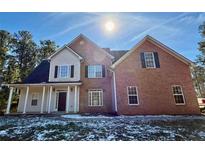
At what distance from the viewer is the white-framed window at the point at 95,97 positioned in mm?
12633

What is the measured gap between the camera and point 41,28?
10156 millimetres

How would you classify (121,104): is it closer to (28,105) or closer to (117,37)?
(117,37)

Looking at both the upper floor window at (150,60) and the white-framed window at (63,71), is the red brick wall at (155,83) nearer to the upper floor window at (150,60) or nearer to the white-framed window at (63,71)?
the upper floor window at (150,60)

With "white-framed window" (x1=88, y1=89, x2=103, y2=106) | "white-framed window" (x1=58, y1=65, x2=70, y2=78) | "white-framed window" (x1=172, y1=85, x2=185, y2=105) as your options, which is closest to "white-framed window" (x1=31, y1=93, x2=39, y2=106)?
"white-framed window" (x1=58, y1=65, x2=70, y2=78)

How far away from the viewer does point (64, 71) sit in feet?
44.2

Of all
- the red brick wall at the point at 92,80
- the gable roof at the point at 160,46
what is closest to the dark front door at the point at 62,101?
the red brick wall at the point at 92,80

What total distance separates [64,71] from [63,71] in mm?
102

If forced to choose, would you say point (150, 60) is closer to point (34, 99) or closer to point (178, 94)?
point (178, 94)

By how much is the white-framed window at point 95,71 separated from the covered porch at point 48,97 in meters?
1.64

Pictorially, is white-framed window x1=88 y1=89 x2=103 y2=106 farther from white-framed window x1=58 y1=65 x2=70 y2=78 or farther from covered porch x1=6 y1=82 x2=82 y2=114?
white-framed window x1=58 y1=65 x2=70 y2=78

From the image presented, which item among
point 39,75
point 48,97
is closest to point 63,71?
point 39,75
